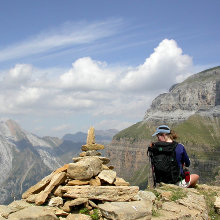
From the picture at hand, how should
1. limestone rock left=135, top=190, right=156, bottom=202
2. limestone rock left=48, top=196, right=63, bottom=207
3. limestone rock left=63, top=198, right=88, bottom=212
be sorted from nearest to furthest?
limestone rock left=63, top=198, right=88, bottom=212, limestone rock left=48, top=196, right=63, bottom=207, limestone rock left=135, top=190, right=156, bottom=202

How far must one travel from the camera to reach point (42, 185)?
52.4ft

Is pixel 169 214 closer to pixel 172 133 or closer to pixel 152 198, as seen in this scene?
pixel 152 198

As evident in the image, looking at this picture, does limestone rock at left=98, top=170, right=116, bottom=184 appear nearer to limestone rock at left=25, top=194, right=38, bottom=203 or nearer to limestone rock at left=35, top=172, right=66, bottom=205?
limestone rock at left=35, top=172, right=66, bottom=205

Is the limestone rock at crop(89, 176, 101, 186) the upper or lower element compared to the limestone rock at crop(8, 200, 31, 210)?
upper

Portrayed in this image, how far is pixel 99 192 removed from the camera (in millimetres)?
14203

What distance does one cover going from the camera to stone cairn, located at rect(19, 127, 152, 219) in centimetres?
1324

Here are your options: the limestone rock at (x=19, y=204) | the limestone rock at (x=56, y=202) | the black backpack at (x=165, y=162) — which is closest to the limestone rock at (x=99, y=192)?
the limestone rock at (x=56, y=202)

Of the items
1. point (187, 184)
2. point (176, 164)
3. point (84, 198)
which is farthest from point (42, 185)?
point (187, 184)

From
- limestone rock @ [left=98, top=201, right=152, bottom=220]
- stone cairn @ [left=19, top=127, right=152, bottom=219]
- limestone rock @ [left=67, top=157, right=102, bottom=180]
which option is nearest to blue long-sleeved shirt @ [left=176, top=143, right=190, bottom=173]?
stone cairn @ [left=19, top=127, right=152, bottom=219]

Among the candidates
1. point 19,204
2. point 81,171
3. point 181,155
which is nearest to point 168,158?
point 181,155

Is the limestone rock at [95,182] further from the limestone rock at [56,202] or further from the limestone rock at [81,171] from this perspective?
the limestone rock at [56,202]

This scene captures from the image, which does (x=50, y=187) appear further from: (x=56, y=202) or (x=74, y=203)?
(x=74, y=203)

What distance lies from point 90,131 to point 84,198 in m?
7.98

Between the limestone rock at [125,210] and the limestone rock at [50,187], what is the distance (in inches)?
119
